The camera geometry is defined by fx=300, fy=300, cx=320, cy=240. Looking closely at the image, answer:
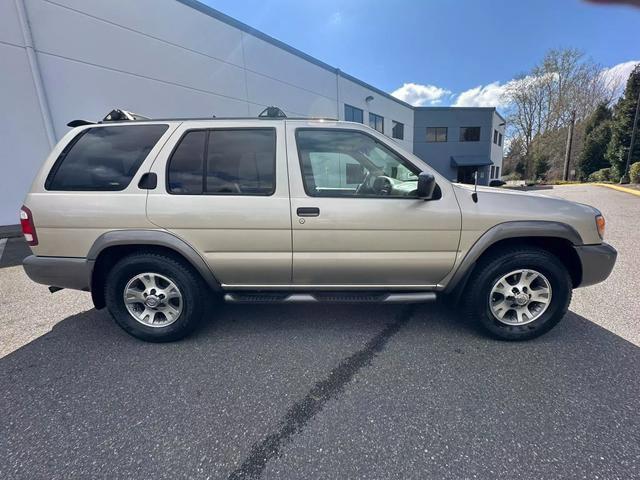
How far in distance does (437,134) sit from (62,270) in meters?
31.5

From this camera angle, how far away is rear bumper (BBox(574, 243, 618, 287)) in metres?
2.62

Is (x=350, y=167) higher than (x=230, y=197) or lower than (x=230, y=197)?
higher

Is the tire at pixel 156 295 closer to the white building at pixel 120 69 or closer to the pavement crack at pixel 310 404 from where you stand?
the pavement crack at pixel 310 404

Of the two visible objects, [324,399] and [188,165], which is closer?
[324,399]

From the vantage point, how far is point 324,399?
2117mm

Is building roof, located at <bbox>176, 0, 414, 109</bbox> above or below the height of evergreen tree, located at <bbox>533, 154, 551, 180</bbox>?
above

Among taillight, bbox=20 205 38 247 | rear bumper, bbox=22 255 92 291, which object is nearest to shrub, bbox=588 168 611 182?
rear bumper, bbox=22 255 92 291

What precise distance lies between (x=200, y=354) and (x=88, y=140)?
2.22m

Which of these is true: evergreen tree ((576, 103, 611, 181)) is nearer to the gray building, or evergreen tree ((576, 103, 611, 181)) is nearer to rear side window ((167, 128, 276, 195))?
the gray building

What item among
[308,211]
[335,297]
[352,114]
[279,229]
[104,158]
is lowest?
[335,297]

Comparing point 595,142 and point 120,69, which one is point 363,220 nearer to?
point 120,69

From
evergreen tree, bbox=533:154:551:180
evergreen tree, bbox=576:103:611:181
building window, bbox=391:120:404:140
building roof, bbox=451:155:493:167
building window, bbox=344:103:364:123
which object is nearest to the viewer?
building window, bbox=344:103:364:123

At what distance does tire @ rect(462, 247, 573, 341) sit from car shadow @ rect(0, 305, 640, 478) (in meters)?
0.16

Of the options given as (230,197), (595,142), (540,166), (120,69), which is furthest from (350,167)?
(540,166)
